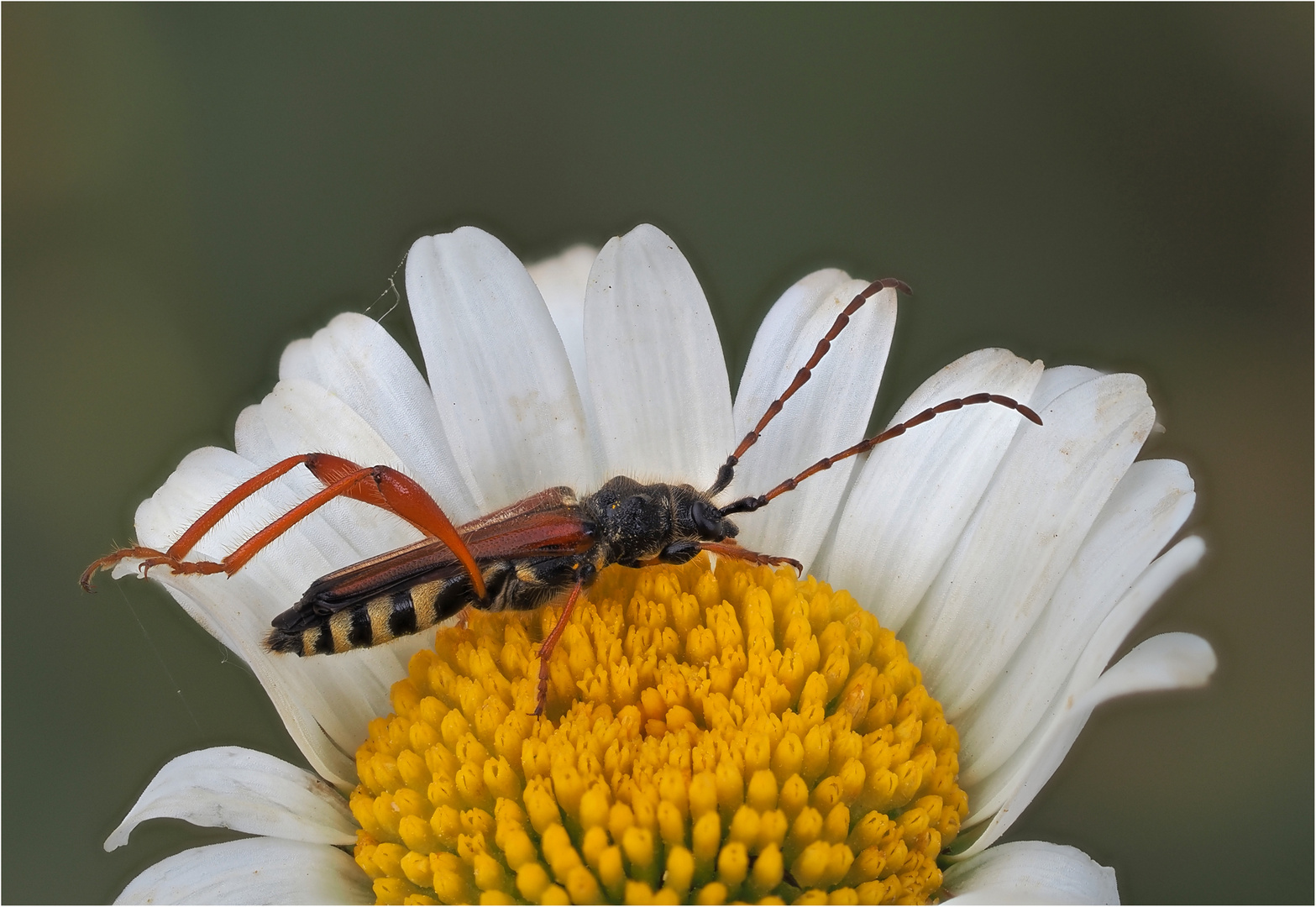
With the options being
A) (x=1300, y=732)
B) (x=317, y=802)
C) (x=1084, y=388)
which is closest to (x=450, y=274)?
(x=317, y=802)

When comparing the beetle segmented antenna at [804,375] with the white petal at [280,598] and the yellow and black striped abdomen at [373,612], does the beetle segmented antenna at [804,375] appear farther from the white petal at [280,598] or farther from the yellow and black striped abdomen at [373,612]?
the white petal at [280,598]

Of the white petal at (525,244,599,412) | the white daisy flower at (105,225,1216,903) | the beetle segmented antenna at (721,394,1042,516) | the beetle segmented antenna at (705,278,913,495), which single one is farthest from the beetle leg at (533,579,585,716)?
the white petal at (525,244,599,412)

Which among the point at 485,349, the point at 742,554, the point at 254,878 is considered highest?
the point at 485,349

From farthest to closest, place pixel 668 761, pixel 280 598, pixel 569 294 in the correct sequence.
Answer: pixel 569 294 → pixel 280 598 → pixel 668 761

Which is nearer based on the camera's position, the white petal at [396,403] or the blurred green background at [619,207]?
the white petal at [396,403]

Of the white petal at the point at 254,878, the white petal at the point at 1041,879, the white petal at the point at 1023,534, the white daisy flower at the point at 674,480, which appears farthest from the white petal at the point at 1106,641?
the white petal at the point at 254,878

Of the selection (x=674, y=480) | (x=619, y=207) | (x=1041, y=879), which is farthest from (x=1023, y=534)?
(x=619, y=207)

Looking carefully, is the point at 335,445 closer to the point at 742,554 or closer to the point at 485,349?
the point at 485,349

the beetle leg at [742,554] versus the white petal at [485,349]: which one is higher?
the white petal at [485,349]

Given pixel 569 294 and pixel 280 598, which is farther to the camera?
pixel 569 294
